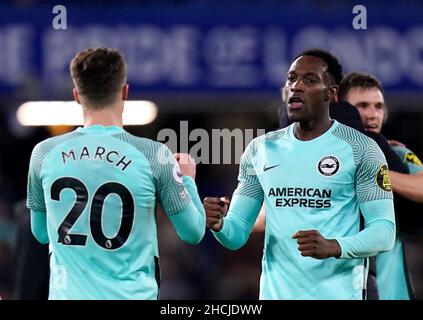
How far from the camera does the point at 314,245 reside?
172 inches

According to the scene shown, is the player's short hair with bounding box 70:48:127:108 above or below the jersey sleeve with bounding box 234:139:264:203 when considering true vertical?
above

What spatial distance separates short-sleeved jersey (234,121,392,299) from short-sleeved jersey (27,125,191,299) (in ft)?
1.60

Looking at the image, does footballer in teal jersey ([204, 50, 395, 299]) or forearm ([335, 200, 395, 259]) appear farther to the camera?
footballer in teal jersey ([204, 50, 395, 299])

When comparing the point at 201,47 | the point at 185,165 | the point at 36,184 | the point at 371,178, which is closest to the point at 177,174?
the point at 185,165

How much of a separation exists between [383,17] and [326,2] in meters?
2.12

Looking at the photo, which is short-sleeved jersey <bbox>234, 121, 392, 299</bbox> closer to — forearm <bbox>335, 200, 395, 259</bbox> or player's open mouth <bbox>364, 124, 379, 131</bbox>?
forearm <bbox>335, 200, 395, 259</bbox>

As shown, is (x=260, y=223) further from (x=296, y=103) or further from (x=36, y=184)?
(x=36, y=184)

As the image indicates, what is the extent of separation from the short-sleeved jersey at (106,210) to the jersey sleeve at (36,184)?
0.14ft

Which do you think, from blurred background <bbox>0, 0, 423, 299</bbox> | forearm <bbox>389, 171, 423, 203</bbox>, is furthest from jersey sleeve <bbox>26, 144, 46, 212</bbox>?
blurred background <bbox>0, 0, 423, 299</bbox>

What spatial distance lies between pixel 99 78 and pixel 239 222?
924 mm

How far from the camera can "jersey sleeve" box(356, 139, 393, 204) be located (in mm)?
4633

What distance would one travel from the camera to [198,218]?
4500 millimetres

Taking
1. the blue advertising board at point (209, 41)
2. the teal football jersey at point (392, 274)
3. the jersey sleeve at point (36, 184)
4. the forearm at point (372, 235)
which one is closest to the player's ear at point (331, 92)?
the forearm at point (372, 235)
